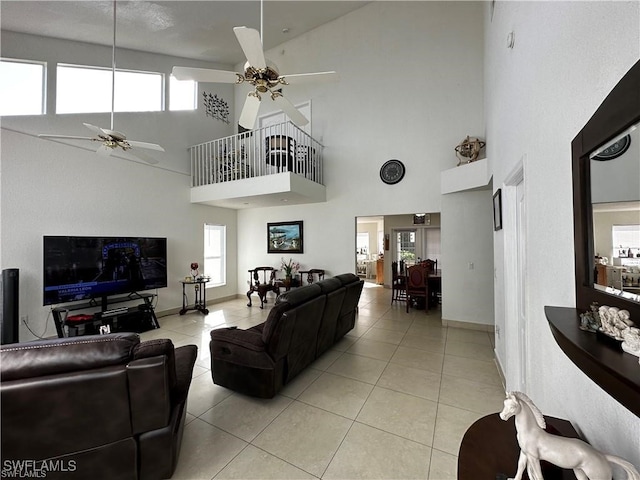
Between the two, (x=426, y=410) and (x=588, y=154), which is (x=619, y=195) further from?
(x=426, y=410)

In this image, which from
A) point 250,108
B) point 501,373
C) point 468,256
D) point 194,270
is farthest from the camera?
point 194,270

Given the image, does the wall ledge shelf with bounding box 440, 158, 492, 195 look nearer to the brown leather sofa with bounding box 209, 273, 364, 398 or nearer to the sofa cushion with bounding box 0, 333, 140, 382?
the brown leather sofa with bounding box 209, 273, 364, 398

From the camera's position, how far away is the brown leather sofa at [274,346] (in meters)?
2.32

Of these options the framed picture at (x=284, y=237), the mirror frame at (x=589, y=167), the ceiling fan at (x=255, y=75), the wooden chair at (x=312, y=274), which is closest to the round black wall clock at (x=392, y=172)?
the framed picture at (x=284, y=237)

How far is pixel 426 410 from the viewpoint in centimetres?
226

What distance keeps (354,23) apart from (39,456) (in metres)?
7.86

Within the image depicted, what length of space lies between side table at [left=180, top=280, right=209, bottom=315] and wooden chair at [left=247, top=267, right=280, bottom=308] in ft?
3.28

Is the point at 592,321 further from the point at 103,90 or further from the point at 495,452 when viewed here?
the point at 103,90

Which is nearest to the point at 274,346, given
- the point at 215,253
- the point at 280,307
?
the point at 280,307

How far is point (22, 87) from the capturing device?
12.6 feet

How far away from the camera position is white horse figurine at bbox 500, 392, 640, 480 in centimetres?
62

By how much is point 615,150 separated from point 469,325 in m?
4.41

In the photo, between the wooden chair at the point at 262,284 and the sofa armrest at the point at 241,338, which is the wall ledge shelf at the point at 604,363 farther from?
the wooden chair at the point at 262,284

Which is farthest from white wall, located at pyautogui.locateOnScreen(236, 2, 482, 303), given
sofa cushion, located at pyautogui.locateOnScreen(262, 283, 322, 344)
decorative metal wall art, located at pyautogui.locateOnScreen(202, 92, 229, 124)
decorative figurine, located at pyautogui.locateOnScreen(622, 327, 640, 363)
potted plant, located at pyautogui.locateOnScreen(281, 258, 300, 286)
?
decorative figurine, located at pyautogui.locateOnScreen(622, 327, 640, 363)
